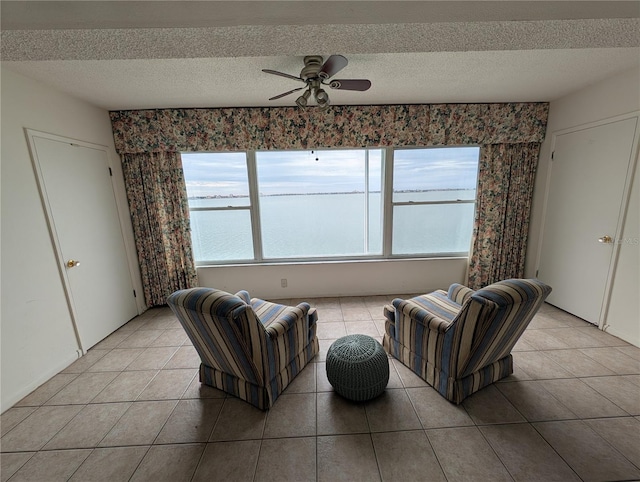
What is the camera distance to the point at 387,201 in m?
3.21

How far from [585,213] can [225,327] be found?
349 centimetres

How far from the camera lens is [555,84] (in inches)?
93.3

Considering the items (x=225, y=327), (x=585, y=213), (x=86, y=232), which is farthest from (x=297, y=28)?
(x=585, y=213)

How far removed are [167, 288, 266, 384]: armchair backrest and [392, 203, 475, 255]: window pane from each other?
2.41 metres

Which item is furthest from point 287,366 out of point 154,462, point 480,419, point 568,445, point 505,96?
point 505,96

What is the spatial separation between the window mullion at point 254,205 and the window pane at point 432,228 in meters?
1.79

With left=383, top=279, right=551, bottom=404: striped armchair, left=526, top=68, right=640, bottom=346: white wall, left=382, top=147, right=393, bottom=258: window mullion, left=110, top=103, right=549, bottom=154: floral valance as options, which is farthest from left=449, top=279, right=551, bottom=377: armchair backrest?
left=110, top=103, right=549, bottom=154: floral valance

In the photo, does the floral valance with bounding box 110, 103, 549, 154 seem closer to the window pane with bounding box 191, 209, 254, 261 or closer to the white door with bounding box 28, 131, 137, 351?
the white door with bounding box 28, 131, 137, 351

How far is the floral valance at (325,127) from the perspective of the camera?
9.23 ft

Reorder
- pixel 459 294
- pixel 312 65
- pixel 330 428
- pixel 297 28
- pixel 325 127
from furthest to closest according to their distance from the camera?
pixel 325 127 → pixel 459 294 → pixel 312 65 → pixel 330 428 → pixel 297 28

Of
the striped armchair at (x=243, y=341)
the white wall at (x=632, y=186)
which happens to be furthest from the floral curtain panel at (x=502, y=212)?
the striped armchair at (x=243, y=341)

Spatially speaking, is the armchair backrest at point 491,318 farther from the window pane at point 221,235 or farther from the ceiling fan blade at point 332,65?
the window pane at point 221,235

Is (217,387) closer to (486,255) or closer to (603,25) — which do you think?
(603,25)

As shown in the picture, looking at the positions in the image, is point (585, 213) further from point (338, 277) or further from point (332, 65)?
point (332, 65)
